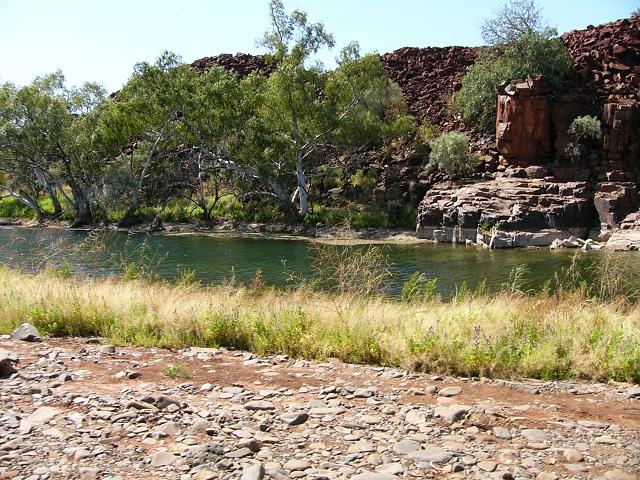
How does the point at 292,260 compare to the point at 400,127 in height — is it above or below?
below

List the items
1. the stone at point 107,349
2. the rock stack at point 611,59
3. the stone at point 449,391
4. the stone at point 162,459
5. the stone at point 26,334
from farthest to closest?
the rock stack at point 611,59, the stone at point 26,334, the stone at point 107,349, the stone at point 449,391, the stone at point 162,459

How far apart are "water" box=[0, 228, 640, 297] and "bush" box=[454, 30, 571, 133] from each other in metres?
15.3

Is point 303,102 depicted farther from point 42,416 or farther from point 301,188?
point 42,416

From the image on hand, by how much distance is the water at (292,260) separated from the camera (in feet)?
69.2

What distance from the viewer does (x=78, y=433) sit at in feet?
16.5

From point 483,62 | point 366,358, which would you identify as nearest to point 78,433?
point 366,358

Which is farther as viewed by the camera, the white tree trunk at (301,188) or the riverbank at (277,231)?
the white tree trunk at (301,188)

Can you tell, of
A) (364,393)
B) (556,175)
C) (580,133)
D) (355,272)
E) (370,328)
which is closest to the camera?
(364,393)

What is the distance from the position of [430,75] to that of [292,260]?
128 ft

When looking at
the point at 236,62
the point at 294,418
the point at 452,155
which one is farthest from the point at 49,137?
the point at 294,418

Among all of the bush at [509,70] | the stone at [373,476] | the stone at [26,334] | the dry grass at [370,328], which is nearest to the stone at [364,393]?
the dry grass at [370,328]

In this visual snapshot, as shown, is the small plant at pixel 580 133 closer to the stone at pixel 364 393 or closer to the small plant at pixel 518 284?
the small plant at pixel 518 284

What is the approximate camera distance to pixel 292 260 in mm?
26906

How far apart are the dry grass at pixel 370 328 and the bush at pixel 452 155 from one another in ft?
95.2
